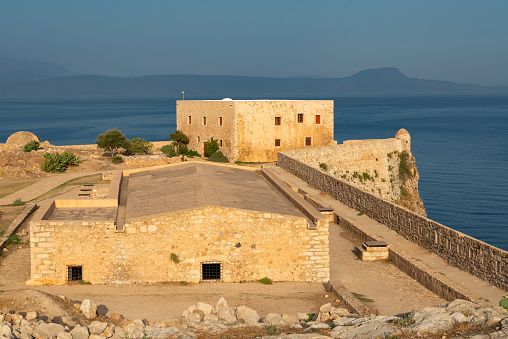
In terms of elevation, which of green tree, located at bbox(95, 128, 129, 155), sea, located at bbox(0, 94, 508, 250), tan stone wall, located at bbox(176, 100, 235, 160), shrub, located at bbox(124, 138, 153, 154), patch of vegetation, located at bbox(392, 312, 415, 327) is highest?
tan stone wall, located at bbox(176, 100, 235, 160)

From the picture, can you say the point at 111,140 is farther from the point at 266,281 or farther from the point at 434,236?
the point at 434,236

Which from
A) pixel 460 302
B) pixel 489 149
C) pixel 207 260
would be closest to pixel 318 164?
pixel 207 260

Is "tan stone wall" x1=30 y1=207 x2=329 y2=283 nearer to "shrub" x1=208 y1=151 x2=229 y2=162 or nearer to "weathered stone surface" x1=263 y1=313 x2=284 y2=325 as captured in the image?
"weathered stone surface" x1=263 y1=313 x2=284 y2=325

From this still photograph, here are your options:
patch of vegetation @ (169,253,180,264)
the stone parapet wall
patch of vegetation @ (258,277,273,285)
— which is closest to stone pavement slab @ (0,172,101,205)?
the stone parapet wall

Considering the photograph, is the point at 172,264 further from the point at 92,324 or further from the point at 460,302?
the point at 460,302

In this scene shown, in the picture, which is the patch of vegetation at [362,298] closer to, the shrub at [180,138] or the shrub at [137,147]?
the shrub at [180,138]

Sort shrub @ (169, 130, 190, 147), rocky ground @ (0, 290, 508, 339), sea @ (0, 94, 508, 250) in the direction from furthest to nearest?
shrub @ (169, 130, 190, 147), sea @ (0, 94, 508, 250), rocky ground @ (0, 290, 508, 339)

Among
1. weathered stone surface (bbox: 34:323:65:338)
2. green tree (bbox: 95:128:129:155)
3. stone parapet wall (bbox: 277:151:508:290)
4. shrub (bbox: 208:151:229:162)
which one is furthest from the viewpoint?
green tree (bbox: 95:128:129:155)

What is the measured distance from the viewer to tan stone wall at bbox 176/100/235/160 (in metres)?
42.4

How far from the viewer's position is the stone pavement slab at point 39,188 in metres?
27.3

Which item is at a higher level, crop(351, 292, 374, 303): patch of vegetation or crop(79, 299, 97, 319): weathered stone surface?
crop(79, 299, 97, 319): weathered stone surface

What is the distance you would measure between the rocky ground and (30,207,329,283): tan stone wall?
2.83 m

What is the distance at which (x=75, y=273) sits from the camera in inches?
576

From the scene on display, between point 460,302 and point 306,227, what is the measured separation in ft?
18.9
